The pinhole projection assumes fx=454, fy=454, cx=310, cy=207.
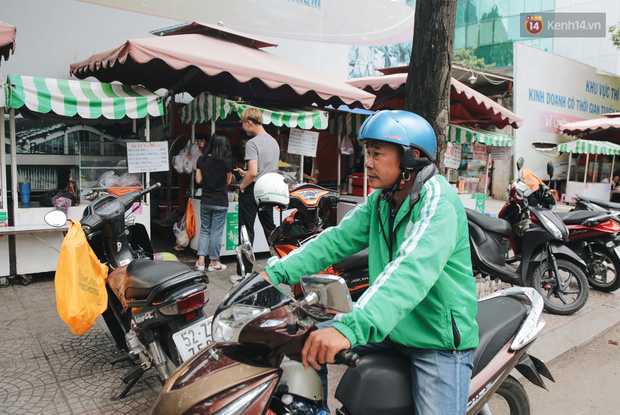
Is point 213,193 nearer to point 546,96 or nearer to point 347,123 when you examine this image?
point 347,123

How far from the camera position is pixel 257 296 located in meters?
1.58

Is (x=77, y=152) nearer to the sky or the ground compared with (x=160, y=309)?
nearer to the sky

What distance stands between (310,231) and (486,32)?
33050mm

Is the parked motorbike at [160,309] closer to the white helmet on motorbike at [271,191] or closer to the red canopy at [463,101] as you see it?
the white helmet on motorbike at [271,191]

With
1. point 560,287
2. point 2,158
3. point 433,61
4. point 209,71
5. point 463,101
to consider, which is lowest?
point 560,287

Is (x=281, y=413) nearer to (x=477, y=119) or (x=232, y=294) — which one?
(x=232, y=294)

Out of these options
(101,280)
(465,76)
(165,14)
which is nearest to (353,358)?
(101,280)

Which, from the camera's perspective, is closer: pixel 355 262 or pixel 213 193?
pixel 355 262

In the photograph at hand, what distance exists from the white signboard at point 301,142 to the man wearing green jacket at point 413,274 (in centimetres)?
549

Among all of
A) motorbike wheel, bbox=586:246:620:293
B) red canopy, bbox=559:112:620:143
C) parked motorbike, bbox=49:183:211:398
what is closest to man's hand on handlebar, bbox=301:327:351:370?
parked motorbike, bbox=49:183:211:398

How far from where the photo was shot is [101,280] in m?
3.03

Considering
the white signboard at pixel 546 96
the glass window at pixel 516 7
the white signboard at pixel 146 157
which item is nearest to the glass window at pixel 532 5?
the glass window at pixel 516 7

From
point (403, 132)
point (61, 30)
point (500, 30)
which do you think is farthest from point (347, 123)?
point (500, 30)

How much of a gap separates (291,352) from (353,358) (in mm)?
245
